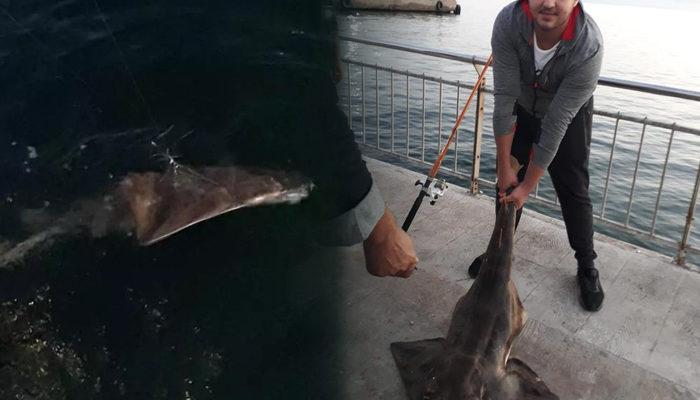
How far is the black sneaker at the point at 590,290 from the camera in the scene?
131 inches

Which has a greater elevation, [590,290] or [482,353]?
[482,353]

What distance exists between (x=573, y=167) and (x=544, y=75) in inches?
26.1

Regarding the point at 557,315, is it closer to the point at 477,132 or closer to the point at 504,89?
the point at 504,89

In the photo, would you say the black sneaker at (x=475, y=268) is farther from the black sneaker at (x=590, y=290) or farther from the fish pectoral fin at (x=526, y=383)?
the fish pectoral fin at (x=526, y=383)

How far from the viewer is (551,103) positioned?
9.39 ft

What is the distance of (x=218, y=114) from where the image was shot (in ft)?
3.28

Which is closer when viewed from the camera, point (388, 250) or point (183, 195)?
point (183, 195)

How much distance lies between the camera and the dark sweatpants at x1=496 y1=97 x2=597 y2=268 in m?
3.11

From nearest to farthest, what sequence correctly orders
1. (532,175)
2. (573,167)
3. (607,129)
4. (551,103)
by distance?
(551,103), (532,175), (573,167), (607,129)

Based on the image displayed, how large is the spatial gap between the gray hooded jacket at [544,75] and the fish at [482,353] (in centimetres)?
64

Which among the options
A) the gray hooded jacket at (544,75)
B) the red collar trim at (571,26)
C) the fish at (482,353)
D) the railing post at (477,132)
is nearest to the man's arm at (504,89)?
the gray hooded jacket at (544,75)

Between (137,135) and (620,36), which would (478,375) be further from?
(620,36)

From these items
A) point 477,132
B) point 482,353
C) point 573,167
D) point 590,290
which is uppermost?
point 573,167

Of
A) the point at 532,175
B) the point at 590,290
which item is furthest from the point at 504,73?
the point at 590,290
